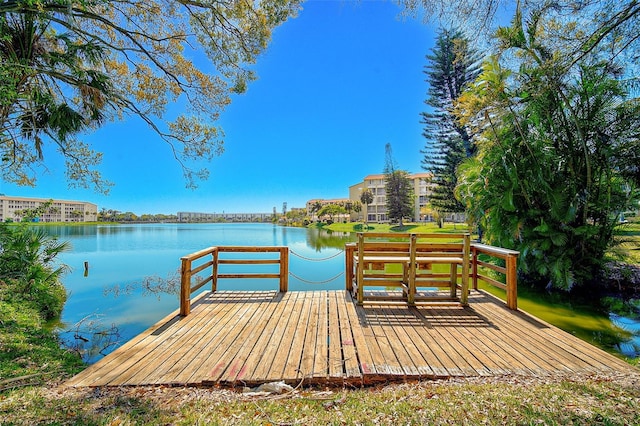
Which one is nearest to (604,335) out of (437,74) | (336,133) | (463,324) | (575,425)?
(463,324)

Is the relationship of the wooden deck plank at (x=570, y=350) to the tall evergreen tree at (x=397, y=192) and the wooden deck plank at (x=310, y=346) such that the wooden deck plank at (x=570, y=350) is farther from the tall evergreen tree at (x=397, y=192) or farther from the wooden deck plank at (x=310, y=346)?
the tall evergreen tree at (x=397, y=192)

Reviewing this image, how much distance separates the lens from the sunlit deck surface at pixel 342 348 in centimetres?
229

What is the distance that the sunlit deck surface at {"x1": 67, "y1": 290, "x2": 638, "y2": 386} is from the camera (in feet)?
7.50

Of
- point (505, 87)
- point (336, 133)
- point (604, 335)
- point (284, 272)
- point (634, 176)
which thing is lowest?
point (604, 335)

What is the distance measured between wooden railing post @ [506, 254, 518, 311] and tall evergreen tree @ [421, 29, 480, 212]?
13968 mm

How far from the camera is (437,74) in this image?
17688 millimetres

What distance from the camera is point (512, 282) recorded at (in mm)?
4055

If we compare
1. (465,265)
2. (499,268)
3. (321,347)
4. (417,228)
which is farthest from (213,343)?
(417,228)

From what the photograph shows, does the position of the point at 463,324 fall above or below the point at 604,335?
above

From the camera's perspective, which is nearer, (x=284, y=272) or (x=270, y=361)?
(x=270, y=361)

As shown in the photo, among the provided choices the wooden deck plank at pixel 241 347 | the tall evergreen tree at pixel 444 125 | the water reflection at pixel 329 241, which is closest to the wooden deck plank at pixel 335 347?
the wooden deck plank at pixel 241 347

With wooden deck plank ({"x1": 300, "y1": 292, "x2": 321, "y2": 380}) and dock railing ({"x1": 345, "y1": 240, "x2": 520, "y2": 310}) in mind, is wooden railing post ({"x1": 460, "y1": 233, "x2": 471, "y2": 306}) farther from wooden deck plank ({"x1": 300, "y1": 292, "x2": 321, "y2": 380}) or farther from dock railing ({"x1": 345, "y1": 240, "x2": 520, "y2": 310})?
wooden deck plank ({"x1": 300, "y1": 292, "x2": 321, "y2": 380})

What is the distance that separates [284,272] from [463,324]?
2.98 m

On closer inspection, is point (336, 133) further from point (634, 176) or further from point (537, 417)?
point (537, 417)
